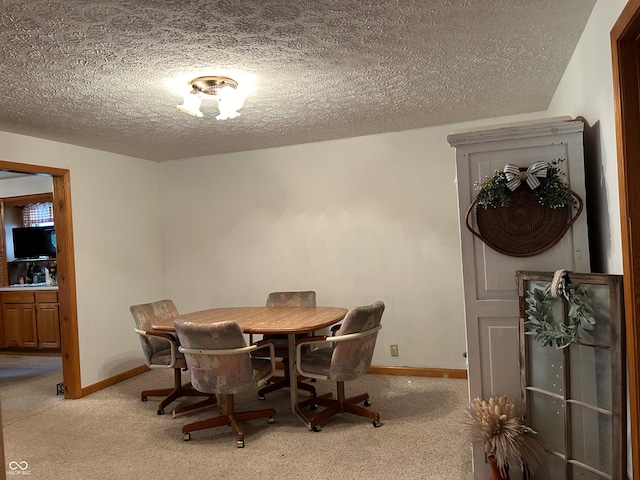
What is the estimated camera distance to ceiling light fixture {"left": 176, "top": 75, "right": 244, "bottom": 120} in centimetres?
271

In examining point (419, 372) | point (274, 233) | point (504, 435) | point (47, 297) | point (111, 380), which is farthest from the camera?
point (47, 297)

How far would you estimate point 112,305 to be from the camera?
463 cm

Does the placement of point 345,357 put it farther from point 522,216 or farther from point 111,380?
point 111,380

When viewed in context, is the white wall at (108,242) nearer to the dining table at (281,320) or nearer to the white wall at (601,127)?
the dining table at (281,320)

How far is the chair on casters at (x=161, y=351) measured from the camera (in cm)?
350

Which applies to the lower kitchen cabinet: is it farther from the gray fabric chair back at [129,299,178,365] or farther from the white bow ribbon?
the white bow ribbon

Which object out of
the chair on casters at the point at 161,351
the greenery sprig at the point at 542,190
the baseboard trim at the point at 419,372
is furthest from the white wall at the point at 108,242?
the greenery sprig at the point at 542,190

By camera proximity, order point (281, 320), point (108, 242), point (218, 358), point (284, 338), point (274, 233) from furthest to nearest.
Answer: point (274, 233)
point (108, 242)
point (284, 338)
point (281, 320)
point (218, 358)

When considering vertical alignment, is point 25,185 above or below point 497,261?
above

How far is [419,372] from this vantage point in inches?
167

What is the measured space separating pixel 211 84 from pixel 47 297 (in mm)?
4460

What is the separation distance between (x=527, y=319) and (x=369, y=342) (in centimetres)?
122

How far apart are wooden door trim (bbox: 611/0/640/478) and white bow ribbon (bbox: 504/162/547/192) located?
1.34 feet

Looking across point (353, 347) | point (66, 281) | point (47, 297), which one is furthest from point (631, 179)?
point (47, 297)
